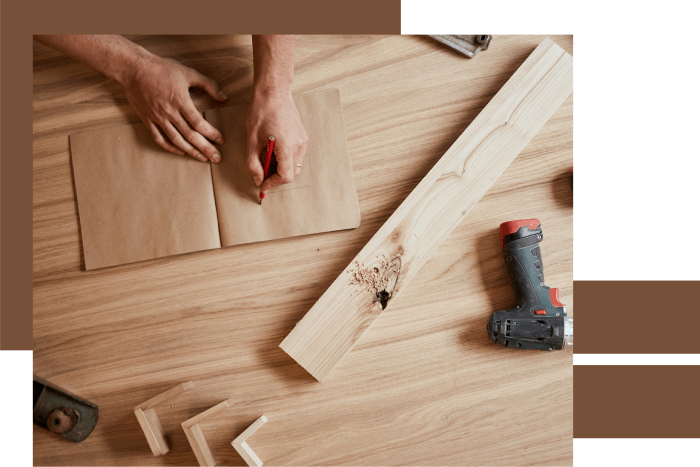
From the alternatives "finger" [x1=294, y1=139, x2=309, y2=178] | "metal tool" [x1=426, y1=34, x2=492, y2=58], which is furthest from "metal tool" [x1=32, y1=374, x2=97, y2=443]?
"metal tool" [x1=426, y1=34, x2=492, y2=58]

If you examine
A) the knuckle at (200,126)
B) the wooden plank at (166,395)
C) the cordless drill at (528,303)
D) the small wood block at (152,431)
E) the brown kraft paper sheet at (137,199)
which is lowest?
the small wood block at (152,431)

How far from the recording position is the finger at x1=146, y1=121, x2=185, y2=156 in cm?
95

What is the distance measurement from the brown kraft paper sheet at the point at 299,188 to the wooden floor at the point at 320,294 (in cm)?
3

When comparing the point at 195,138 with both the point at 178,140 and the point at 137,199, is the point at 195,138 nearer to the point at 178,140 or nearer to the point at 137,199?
the point at 178,140

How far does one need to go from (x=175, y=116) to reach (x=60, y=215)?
405 millimetres

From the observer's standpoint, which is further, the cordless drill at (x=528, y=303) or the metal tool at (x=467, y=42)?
the metal tool at (x=467, y=42)

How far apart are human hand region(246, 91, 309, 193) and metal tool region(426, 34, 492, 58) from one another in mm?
448

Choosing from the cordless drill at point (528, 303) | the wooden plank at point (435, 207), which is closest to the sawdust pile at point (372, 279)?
the wooden plank at point (435, 207)

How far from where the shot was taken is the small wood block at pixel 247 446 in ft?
2.92

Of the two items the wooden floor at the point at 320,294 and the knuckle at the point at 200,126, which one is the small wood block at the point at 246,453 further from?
the knuckle at the point at 200,126

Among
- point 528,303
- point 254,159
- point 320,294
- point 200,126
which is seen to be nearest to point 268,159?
point 254,159

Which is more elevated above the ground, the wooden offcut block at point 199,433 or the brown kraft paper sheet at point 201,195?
the brown kraft paper sheet at point 201,195

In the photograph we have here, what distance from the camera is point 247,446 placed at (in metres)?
0.90

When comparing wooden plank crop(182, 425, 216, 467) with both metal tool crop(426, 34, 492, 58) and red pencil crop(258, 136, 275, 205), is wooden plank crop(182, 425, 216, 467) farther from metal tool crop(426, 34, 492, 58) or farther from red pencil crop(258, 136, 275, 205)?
metal tool crop(426, 34, 492, 58)
